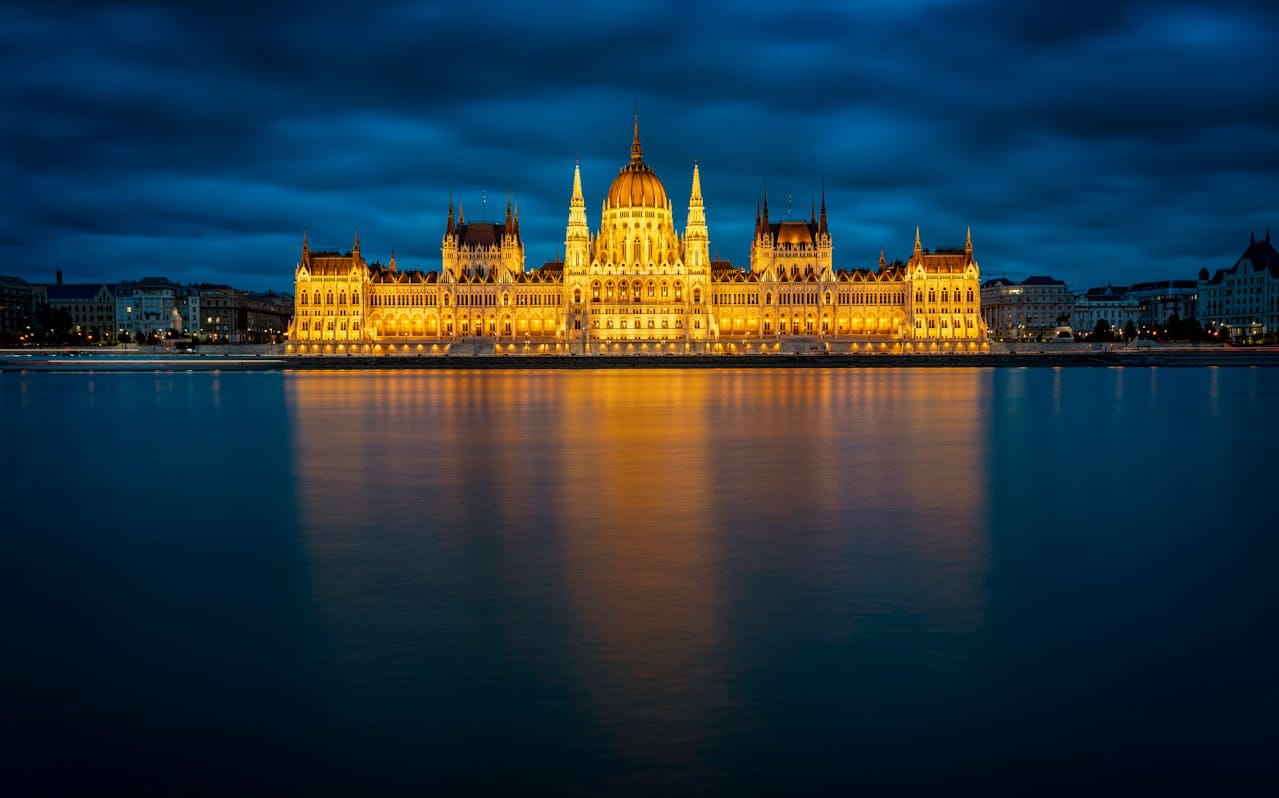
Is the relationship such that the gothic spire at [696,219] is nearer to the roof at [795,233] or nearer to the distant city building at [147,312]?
the roof at [795,233]

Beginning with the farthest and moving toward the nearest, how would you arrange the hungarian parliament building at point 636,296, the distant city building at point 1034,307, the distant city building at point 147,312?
1. the distant city building at point 1034,307
2. the distant city building at point 147,312
3. the hungarian parliament building at point 636,296

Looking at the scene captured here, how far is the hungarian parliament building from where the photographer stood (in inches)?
4510

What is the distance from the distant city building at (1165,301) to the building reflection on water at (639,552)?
496ft

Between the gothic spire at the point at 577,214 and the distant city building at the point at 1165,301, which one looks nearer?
the gothic spire at the point at 577,214

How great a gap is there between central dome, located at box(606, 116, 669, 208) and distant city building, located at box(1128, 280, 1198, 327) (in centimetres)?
8326

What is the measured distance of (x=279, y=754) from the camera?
688 centimetres

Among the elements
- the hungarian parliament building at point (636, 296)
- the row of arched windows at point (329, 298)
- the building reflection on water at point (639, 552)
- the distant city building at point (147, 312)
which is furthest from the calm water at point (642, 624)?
the distant city building at point (147, 312)

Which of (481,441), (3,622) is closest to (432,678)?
(3,622)

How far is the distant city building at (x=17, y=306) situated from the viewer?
15075 centimetres

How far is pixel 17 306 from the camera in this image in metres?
156

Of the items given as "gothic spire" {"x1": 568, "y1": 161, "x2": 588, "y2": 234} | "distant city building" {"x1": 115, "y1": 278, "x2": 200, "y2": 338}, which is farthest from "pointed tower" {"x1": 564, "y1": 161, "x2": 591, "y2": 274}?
"distant city building" {"x1": 115, "y1": 278, "x2": 200, "y2": 338}

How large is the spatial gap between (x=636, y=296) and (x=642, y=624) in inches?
4141

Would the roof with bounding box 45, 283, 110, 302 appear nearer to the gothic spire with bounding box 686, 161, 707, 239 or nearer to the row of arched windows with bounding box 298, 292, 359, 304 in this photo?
the row of arched windows with bounding box 298, 292, 359, 304

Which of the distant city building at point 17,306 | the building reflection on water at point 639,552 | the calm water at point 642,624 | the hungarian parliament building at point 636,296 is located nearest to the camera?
the calm water at point 642,624
